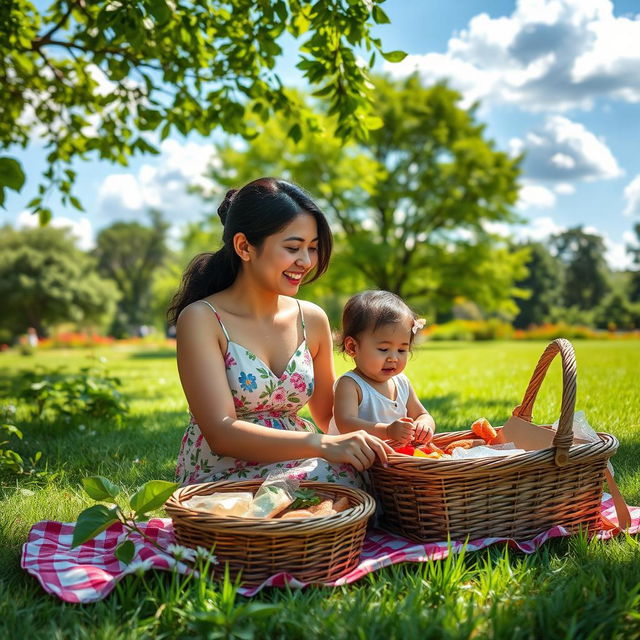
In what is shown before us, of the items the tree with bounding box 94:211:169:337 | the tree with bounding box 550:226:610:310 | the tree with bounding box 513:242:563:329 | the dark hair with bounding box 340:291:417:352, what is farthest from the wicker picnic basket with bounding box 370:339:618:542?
the tree with bounding box 94:211:169:337

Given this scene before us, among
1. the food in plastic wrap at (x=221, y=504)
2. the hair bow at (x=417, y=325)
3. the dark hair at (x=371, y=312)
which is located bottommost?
the food in plastic wrap at (x=221, y=504)

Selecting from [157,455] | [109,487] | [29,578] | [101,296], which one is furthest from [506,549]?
[101,296]

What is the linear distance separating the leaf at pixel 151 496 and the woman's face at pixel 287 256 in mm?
980

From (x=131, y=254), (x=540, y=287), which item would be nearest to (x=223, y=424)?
(x=540, y=287)

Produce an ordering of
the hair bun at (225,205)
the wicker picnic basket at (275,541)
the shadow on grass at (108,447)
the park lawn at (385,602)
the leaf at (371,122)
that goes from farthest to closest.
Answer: the leaf at (371,122) < the shadow on grass at (108,447) < the hair bun at (225,205) < the wicker picnic basket at (275,541) < the park lawn at (385,602)

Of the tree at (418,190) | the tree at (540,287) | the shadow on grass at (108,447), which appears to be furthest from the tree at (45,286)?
the shadow on grass at (108,447)

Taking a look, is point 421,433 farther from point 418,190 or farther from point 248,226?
point 418,190

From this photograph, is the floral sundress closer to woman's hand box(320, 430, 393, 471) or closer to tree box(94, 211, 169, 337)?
woman's hand box(320, 430, 393, 471)

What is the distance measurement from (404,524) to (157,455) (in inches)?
79.1

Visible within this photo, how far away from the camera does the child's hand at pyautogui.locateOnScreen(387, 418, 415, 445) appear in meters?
2.59

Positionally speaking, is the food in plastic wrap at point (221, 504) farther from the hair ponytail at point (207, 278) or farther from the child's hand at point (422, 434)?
the hair ponytail at point (207, 278)

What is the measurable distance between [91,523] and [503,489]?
1480 millimetres

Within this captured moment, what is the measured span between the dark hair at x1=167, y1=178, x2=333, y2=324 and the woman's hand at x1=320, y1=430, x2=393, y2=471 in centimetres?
92

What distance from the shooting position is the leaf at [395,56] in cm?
374
